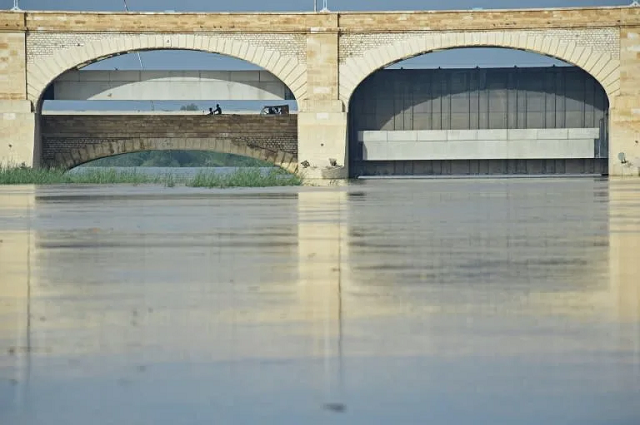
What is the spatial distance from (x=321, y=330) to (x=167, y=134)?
45110mm

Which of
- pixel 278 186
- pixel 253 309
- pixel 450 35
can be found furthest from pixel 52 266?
pixel 450 35

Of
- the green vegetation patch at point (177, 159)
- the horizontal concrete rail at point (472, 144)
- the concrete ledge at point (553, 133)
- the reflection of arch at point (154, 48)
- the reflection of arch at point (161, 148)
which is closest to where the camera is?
the reflection of arch at point (154, 48)

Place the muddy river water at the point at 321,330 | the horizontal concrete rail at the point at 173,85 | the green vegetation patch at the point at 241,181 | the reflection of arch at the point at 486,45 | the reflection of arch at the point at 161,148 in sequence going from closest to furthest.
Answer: the muddy river water at the point at 321,330 → the green vegetation patch at the point at 241,181 → the reflection of arch at the point at 486,45 → the horizontal concrete rail at the point at 173,85 → the reflection of arch at the point at 161,148

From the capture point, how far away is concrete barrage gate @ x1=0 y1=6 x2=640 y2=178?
4566 centimetres

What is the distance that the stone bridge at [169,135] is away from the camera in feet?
161

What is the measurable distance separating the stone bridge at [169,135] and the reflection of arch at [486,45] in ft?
15.2

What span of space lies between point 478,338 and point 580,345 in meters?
0.42

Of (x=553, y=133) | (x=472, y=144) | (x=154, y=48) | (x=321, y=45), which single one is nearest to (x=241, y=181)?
(x=321, y=45)

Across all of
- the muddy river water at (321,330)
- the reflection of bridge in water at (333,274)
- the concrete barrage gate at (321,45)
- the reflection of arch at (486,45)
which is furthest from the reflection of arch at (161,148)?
the muddy river water at (321,330)

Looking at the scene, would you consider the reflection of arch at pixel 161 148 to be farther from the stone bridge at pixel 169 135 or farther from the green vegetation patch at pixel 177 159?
the green vegetation patch at pixel 177 159

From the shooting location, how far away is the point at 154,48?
153 ft

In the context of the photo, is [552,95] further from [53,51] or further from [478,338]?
[478,338]

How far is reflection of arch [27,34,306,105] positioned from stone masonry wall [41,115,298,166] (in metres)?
2.99

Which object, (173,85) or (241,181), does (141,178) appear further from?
(173,85)
